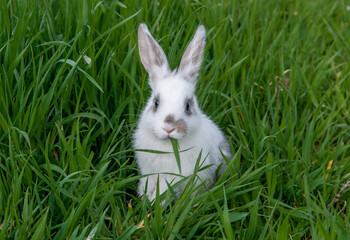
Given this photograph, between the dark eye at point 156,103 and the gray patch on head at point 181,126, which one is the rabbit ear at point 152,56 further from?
the gray patch on head at point 181,126

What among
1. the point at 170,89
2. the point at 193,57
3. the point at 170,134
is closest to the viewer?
the point at 170,134

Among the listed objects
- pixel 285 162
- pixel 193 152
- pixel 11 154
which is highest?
pixel 11 154

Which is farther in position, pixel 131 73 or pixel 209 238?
pixel 131 73

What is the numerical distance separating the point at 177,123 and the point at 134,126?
591 mm

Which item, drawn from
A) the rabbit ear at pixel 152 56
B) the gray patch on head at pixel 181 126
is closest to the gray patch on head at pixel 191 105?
the gray patch on head at pixel 181 126

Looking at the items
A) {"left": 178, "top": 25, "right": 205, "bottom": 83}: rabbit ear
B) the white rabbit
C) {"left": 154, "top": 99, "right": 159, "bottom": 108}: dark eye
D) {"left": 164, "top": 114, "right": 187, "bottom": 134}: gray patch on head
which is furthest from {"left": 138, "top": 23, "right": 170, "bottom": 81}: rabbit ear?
{"left": 164, "top": 114, "right": 187, "bottom": 134}: gray patch on head

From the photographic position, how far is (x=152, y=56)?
3393 mm

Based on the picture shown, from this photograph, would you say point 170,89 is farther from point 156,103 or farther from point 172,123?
point 172,123

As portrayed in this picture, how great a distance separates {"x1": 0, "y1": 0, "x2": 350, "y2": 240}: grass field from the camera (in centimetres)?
281

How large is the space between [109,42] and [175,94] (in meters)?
0.81

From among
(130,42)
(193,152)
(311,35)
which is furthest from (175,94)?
(311,35)

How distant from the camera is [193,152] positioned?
10.7 feet

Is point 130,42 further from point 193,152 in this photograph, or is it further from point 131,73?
point 193,152

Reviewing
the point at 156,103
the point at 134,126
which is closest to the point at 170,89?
the point at 156,103
